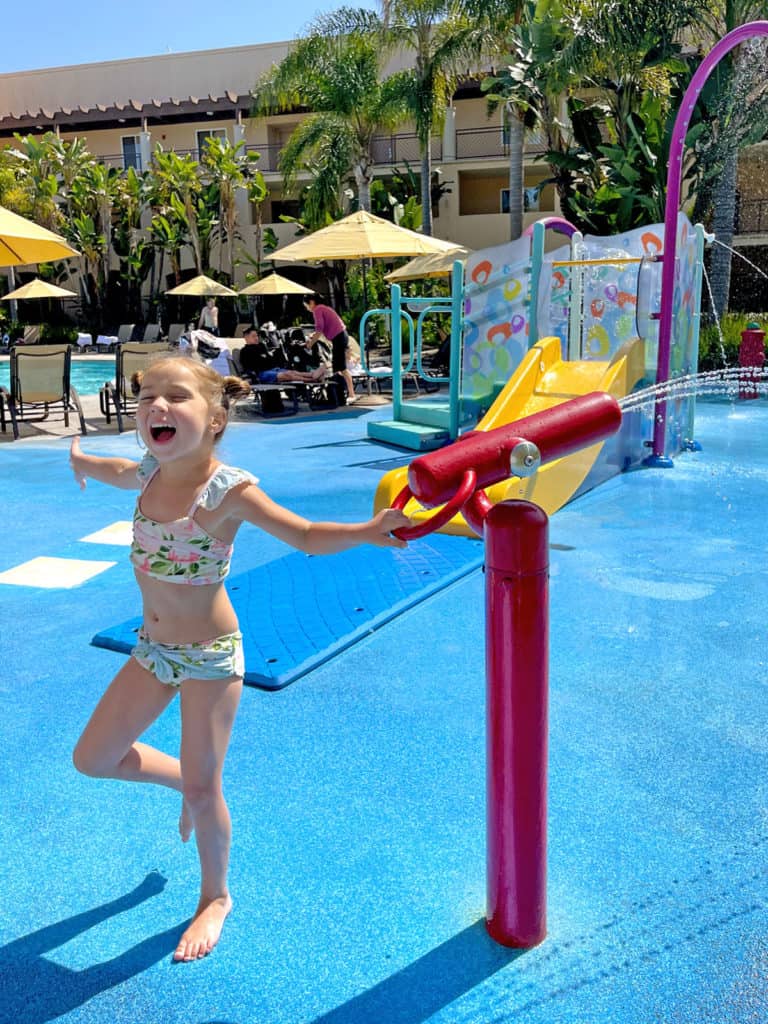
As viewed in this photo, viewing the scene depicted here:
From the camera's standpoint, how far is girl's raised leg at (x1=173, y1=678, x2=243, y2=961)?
2277 millimetres

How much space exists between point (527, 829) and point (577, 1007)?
1.36 feet

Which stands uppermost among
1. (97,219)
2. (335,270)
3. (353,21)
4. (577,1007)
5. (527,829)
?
(353,21)

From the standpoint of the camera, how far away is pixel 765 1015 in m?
2.13

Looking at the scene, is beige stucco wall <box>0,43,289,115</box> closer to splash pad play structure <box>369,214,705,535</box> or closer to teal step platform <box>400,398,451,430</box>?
teal step platform <box>400,398,451,430</box>

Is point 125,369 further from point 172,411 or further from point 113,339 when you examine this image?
point 113,339

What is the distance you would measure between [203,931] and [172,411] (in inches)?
52.4

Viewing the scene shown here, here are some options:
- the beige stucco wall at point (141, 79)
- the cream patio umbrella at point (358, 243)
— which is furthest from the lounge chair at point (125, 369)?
the beige stucco wall at point (141, 79)

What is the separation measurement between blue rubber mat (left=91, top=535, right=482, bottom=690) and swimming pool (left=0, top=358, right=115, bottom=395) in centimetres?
1406

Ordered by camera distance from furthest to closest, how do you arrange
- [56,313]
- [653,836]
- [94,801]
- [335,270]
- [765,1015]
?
[56,313] < [335,270] < [94,801] < [653,836] < [765,1015]

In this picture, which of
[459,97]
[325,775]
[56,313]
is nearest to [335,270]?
[459,97]

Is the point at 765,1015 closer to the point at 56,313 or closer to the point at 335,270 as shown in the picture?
the point at 335,270

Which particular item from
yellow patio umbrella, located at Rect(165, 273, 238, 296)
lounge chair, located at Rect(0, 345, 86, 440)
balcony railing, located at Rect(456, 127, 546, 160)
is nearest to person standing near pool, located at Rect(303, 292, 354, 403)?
lounge chair, located at Rect(0, 345, 86, 440)

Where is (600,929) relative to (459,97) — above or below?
below

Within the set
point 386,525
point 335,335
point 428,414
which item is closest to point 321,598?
point 386,525
